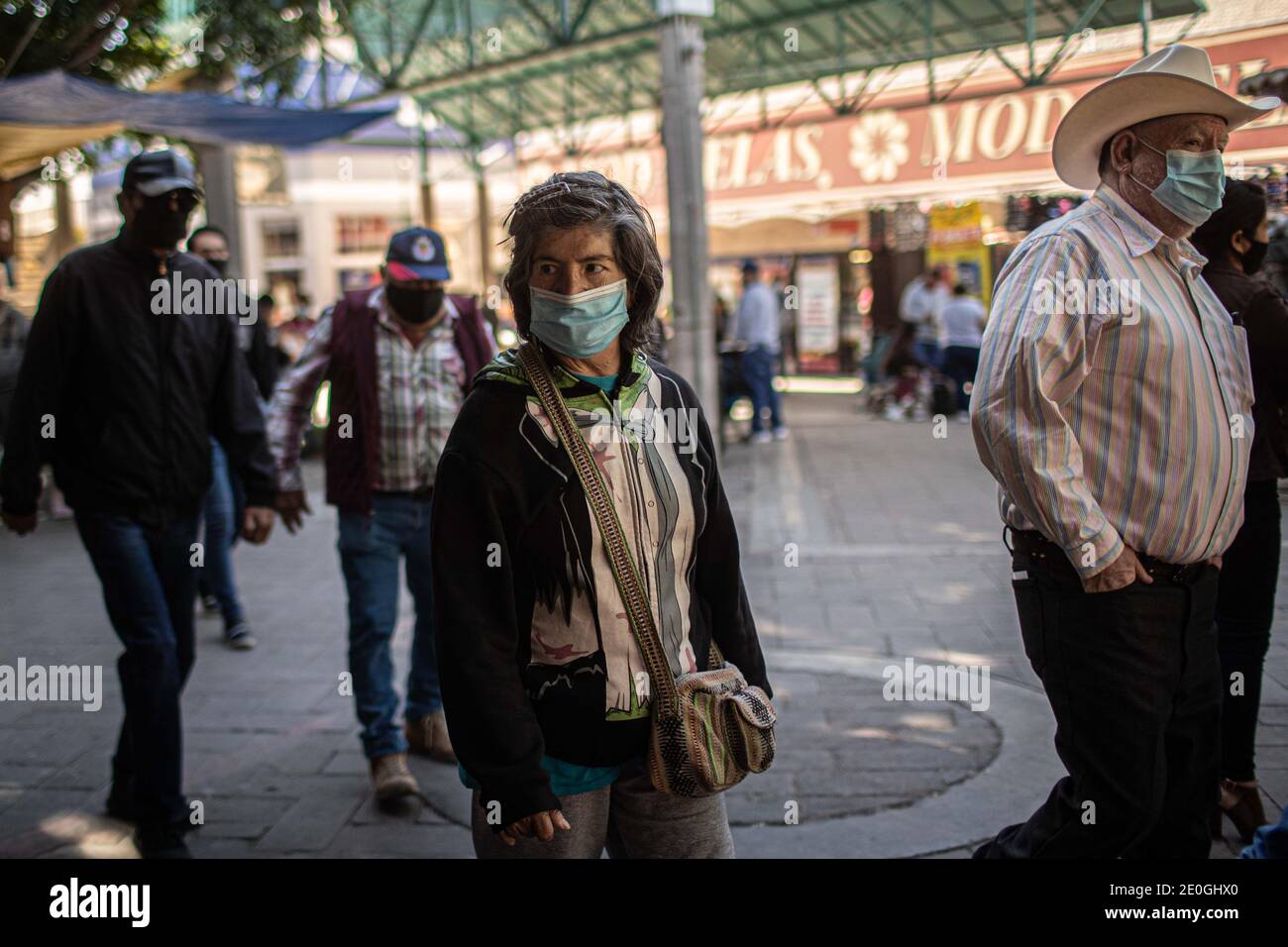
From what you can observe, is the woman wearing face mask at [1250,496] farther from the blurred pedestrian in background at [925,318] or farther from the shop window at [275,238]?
the shop window at [275,238]

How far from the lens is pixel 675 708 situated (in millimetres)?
2232

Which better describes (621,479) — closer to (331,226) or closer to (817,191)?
(817,191)

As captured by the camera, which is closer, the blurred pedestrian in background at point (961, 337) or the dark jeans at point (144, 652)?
the dark jeans at point (144, 652)

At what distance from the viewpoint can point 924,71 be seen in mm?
14266

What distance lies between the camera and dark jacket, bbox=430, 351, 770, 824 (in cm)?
215

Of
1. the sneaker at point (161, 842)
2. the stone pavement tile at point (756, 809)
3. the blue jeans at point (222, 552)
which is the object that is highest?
the blue jeans at point (222, 552)

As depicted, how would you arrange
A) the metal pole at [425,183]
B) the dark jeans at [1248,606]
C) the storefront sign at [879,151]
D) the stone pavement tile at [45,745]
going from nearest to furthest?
the dark jeans at [1248,606] < the stone pavement tile at [45,745] < the storefront sign at [879,151] < the metal pole at [425,183]

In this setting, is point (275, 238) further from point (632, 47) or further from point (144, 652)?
point (144, 652)

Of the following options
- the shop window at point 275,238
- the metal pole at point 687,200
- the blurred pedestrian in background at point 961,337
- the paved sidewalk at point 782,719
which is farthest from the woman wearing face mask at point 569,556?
the shop window at point 275,238

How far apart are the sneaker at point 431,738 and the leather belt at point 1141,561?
244 cm

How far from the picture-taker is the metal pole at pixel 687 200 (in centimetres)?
947

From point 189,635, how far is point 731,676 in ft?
7.39

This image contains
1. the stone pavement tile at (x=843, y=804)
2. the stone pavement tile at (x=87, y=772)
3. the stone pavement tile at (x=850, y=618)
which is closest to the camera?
the stone pavement tile at (x=843, y=804)
